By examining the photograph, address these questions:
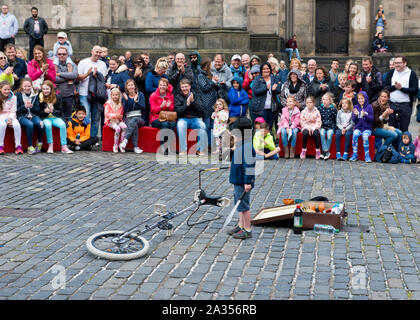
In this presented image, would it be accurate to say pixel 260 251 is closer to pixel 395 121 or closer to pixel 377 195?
pixel 377 195

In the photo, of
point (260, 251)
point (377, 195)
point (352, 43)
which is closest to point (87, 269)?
A: point (260, 251)

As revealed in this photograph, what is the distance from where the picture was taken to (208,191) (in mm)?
10320

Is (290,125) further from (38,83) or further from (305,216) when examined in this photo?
(305,216)

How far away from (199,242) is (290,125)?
692 cm

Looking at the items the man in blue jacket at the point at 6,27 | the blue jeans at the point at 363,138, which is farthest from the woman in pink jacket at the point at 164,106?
the man in blue jacket at the point at 6,27

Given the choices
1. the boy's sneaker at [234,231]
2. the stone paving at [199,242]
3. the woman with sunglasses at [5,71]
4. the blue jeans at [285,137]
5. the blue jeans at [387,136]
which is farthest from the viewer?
the woman with sunglasses at [5,71]

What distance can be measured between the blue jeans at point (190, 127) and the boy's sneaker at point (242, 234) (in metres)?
6.39

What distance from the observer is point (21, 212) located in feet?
28.9

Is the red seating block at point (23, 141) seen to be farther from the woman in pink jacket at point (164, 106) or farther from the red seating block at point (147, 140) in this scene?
the woman in pink jacket at point (164, 106)

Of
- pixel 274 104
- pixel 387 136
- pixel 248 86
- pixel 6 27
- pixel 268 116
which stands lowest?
pixel 387 136

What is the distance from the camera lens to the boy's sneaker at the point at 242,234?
7.69 m

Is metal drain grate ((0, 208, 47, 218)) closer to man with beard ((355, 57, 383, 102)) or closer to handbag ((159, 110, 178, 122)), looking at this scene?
handbag ((159, 110, 178, 122))

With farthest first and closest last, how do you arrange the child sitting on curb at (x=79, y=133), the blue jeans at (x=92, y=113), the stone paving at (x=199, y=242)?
the blue jeans at (x=92, y=113)
the child sitting on curb at (x=79, y=133)
the stone paving at (x=199, y=242)

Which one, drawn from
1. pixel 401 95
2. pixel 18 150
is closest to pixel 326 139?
pixel 401 95
